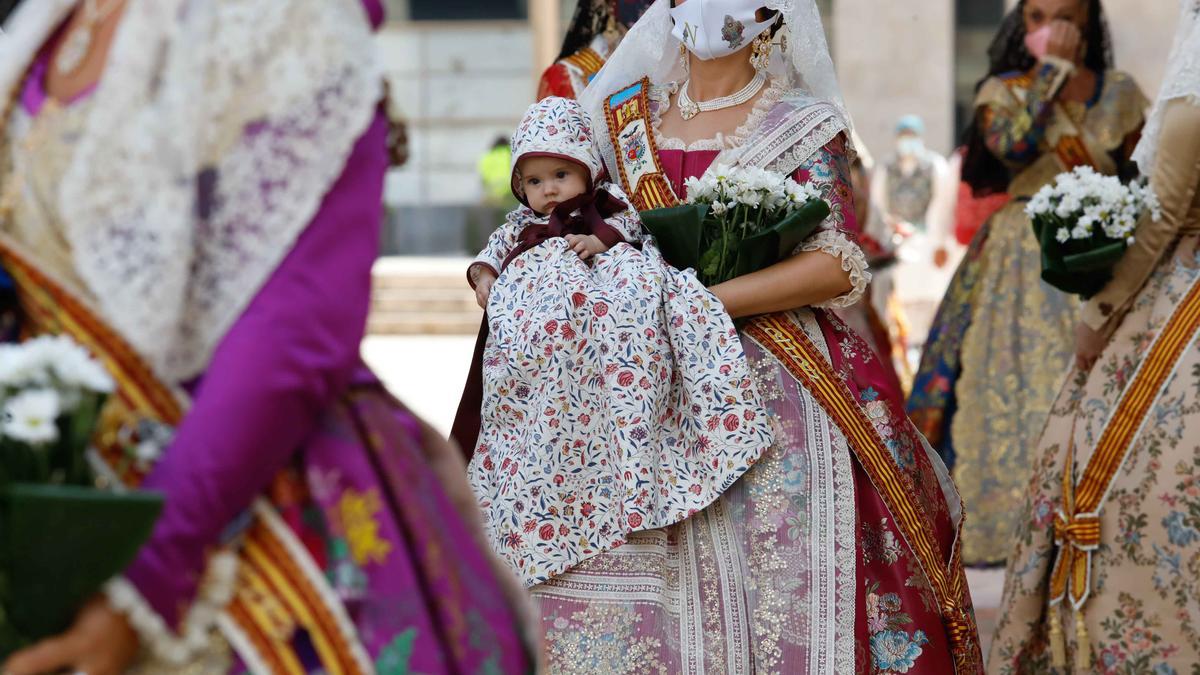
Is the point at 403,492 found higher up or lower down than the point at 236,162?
lower down

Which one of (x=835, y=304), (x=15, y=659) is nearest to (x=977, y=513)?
(x=835, y=304)

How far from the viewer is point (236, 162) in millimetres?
2045

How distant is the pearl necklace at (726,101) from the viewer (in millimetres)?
3982

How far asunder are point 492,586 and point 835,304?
73.8 inches

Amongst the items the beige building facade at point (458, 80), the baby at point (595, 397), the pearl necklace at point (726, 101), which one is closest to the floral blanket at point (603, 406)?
the baby at point (595, 397)

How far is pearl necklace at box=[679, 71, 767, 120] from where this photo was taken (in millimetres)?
3982

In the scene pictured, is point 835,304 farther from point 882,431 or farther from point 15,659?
point 15,659

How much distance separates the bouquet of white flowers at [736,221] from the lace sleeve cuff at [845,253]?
0.03 m

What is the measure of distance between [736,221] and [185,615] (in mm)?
2045

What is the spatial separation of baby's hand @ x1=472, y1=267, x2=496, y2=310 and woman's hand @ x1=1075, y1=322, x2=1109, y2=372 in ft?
5.19

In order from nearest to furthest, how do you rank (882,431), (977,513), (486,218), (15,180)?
1. (15,180)
2. (882,431)
3. (977,513)
4. (486,218)

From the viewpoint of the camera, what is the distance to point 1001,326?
6.52 meters

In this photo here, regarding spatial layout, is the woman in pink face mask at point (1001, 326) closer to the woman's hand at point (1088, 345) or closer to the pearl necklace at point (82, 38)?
the woman's hand at point (1088, 345)

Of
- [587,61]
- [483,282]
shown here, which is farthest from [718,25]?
[587,61]
